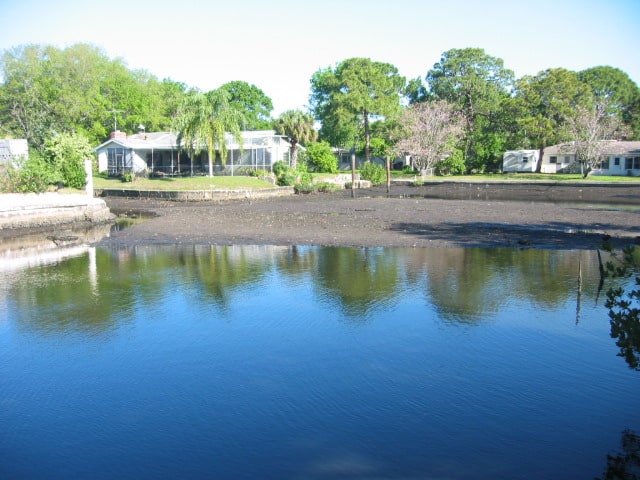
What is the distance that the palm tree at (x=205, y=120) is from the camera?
3931cm

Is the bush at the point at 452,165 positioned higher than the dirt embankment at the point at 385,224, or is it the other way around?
the bush at the point at 452,165

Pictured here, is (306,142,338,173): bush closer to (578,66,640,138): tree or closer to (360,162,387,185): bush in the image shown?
(360,162,387,185): bush

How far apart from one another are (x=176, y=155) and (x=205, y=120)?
10.8 meters

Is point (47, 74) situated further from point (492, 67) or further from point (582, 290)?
point (582, 290)

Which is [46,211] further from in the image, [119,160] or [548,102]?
[548,102]

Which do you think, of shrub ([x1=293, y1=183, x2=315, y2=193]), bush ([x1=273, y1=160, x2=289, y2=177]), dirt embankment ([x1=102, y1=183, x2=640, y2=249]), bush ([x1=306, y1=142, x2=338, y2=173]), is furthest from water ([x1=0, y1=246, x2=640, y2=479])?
bush ([x1=306, y1=142, x2=338, y2=173])

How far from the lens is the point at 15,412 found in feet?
19.9

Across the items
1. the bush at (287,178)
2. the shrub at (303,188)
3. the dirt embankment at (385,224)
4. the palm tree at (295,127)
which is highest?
the palm tree at (295,127)

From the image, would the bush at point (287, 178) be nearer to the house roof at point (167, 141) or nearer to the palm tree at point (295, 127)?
the house roof at point (167, 141)

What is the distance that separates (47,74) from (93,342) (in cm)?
6201

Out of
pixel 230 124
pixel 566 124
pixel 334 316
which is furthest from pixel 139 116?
pixel 334 316

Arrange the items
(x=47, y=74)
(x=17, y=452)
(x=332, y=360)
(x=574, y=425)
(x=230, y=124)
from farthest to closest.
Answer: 1. (x=47, y=74)
2. (x=230, y=124)
3. (x=332, y=360)
4. (x=574, y=425)
5. (x=17, y=452)

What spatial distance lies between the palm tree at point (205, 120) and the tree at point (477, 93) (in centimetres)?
3316

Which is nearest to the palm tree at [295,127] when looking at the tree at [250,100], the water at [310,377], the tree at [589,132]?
the tree at [589,132]
